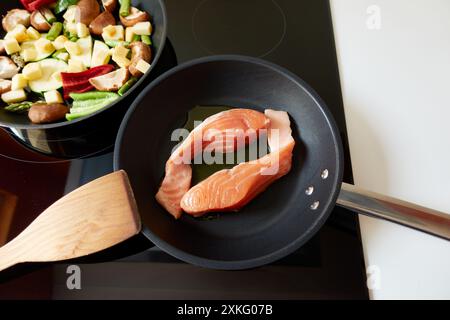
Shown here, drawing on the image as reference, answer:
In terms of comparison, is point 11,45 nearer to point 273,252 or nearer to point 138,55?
point 138,55

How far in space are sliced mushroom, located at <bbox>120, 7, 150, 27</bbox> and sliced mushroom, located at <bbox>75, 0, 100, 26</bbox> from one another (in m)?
0.11

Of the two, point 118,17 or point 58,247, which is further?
point 118,17

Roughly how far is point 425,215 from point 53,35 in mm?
1365

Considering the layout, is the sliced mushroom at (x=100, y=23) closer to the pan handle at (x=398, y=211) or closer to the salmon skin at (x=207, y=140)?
the salmon skin at (x=207, y=140)

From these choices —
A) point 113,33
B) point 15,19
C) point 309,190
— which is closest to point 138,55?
point 113,33

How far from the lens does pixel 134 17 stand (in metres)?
1.31

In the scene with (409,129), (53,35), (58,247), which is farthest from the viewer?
(53,35)

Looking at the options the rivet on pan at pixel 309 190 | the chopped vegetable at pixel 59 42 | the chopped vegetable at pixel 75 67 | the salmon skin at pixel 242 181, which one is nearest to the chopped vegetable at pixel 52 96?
the chopped vegetable at pixel 75 67

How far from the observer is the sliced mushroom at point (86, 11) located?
1.33m

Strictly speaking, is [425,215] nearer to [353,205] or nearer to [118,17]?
[353,205]

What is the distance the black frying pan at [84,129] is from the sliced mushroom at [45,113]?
37 mm

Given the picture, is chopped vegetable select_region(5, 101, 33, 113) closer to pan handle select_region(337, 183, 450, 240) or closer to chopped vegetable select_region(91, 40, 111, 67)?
chopped vegetable select_region(91, 40, 111, 67)
